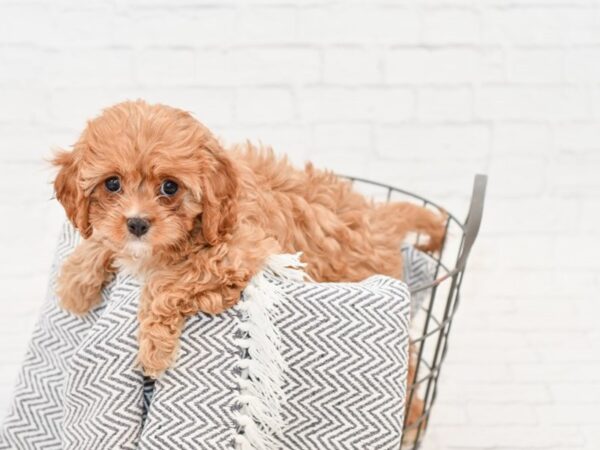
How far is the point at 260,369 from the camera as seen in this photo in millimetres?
1630

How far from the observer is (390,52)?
9.18ft

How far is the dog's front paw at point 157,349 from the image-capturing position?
5.23 feet

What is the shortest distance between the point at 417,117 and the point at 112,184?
58.6 inches

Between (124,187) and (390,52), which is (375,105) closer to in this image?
(390,52)

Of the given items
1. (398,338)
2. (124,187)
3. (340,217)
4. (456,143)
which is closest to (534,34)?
(456,143)

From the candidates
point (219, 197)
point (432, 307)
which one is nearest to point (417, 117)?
point (432, 307)

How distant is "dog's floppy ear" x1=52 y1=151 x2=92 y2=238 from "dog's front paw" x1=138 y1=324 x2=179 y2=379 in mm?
236

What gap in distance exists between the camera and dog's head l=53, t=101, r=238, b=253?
1.56m

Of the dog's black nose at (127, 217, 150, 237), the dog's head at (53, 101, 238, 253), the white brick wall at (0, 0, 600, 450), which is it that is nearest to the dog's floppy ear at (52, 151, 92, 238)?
the dog's head at (53, 101, 238, 253)

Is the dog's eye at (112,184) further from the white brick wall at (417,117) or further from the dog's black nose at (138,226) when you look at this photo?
the white brick wall at (417,117)

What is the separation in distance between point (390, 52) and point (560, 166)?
72 cm

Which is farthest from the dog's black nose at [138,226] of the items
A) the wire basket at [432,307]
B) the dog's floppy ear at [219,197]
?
the wire basket at [432,307]

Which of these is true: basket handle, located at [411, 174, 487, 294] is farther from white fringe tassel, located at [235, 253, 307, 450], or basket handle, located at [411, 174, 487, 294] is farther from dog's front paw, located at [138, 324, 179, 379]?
dog's front paw, located at [138, 324, 179, 379]

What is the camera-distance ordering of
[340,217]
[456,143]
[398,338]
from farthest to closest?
[456,143]
[340,217]
[398,338]
